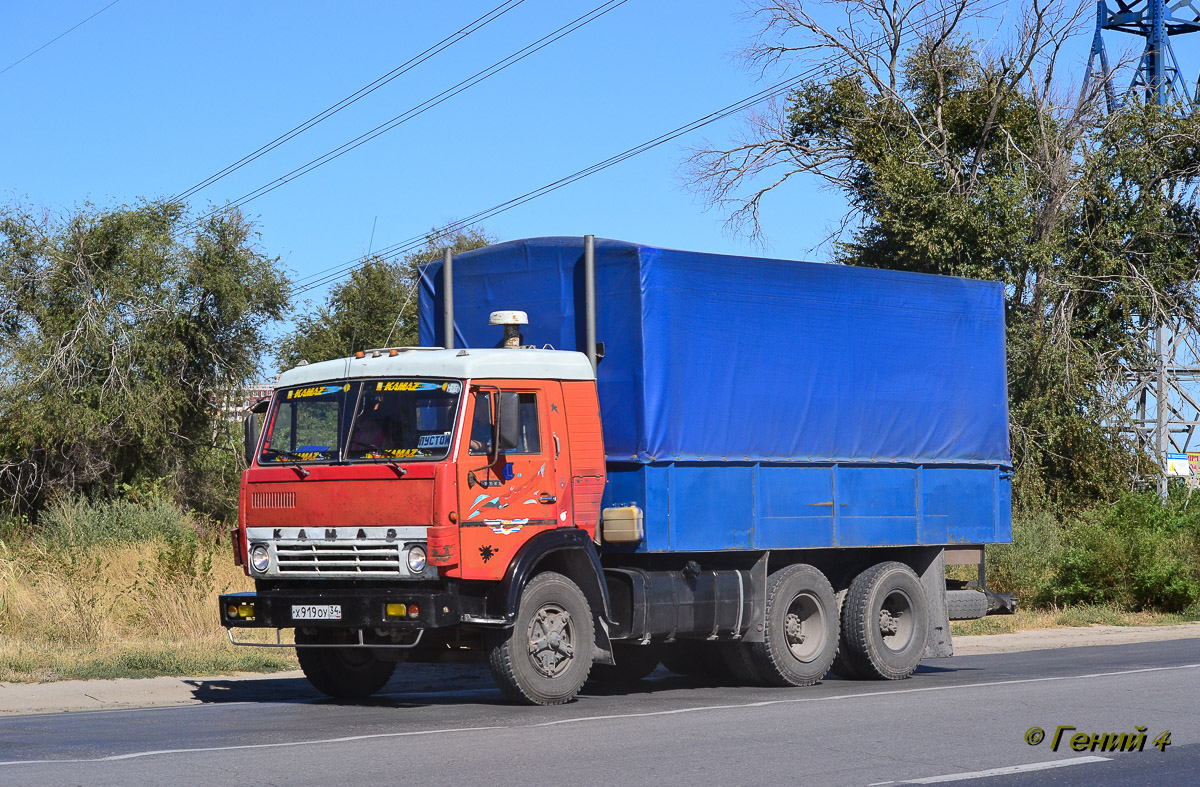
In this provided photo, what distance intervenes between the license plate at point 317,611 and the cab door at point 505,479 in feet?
3.44

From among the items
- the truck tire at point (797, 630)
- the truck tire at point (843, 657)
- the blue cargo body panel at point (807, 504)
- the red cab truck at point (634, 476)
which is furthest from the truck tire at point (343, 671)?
the truck tire at point (843, 657)

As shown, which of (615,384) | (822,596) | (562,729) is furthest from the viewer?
(822,596)

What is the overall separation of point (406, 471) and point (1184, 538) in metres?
18.4

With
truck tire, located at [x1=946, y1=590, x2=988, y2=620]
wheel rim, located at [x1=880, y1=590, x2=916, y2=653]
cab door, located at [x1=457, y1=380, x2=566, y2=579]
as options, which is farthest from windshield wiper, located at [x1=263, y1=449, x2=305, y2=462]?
truck tire, located at [x1=946, y1=590, x2=988, y2=620]

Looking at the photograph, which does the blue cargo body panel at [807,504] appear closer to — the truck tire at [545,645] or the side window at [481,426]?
the truck tire at [545,645]

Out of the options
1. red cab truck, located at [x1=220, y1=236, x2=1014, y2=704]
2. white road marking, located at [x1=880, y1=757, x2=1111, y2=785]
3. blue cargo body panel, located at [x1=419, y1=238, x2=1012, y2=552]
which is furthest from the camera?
blue cargo body panel, located at [x1=419, y1=238, x2=1012, y2=552]

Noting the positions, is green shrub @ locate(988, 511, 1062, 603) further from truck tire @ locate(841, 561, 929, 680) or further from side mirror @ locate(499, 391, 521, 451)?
side mirror @ locate(499, 391, 521, 451)

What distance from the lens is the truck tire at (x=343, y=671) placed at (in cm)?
1151

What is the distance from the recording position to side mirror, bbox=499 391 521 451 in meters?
10.5

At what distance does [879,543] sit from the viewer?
1329 centimetres

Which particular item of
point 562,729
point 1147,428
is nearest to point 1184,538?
point 1147,428

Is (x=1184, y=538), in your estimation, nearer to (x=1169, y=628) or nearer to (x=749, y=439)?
(x=1169, y=628)

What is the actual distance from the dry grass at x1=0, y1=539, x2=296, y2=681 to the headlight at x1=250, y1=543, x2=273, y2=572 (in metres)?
2.91

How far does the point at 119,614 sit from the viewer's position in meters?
15.5
